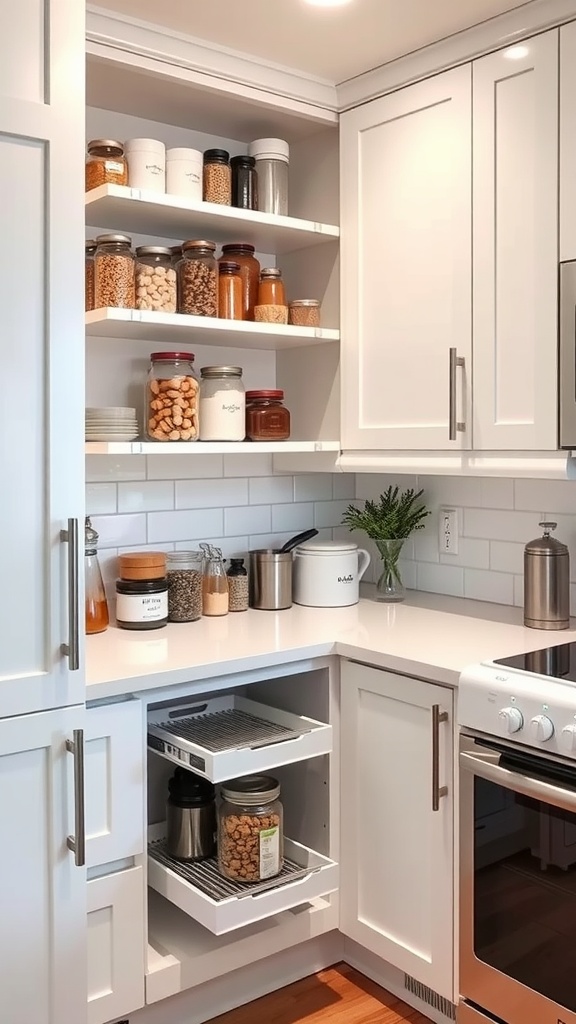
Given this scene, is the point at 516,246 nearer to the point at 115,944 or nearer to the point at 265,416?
the point at 265,416

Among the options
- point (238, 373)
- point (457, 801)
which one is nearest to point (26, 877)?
point (457, 801)

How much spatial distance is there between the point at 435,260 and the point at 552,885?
1428 millimetres

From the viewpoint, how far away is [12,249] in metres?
1.56

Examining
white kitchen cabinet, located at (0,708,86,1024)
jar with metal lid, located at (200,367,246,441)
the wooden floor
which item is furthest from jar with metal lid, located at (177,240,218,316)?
the wooden floor

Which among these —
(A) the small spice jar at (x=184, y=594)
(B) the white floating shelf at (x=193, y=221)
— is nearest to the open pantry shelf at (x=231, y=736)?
(A) the small spice jar at (x=184, y=594)

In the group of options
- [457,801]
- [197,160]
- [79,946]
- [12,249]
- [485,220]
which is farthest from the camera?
[197,160]

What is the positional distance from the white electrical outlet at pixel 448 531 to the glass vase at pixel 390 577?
5.1 inches

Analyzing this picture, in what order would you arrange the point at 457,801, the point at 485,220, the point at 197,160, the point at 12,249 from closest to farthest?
the point at 12,249
the point at 457,801
the point at 485,220
the point at 197,160

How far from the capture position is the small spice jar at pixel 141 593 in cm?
230

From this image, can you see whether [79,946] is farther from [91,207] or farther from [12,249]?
[91,207]

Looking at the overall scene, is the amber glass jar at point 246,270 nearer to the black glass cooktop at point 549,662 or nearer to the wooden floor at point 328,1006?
the black glass cooktop at point 549,662

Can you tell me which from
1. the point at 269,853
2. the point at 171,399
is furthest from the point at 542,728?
the point at 171,399

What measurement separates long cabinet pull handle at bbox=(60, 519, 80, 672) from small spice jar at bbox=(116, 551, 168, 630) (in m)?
0.65

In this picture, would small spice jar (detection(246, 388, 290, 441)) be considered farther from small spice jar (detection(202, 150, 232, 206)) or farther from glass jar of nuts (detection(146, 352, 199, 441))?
small spice jar (detection(202, 150, 232, 206))
